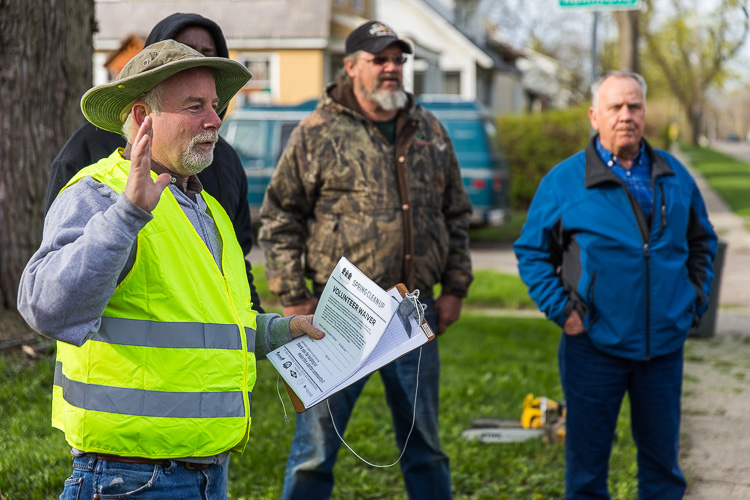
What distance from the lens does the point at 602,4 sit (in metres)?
6.22

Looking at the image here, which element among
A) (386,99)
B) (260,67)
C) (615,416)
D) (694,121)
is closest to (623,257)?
(615,416)

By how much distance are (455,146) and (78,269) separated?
13695 millimetres

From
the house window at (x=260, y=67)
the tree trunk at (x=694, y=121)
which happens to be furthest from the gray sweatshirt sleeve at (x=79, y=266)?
the tree trunk at (x=694, y=121)

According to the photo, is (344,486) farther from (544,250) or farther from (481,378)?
(481,378)

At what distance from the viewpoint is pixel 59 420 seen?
7.41ft

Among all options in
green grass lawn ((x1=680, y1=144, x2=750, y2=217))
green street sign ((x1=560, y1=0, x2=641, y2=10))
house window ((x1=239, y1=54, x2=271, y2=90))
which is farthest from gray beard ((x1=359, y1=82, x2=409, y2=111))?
house window ((x1=239, y1=54, x2=271, y2=90))

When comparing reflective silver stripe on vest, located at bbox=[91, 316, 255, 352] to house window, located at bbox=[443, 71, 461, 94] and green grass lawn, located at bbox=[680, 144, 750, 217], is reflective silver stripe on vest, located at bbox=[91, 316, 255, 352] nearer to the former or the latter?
green grass lawn, located at bbox=[680, 144, 750, 217]

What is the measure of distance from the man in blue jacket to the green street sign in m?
2.31

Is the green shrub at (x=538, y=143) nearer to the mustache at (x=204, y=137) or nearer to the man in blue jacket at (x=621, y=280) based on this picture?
the man in blue jacket at (x=621, y=280)

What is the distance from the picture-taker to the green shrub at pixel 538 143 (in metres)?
20.8

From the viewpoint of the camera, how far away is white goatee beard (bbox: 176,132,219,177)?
2.23 meters

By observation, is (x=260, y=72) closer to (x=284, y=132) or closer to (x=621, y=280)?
(x=284, y=132)

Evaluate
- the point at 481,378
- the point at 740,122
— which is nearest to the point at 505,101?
the point at 481,378

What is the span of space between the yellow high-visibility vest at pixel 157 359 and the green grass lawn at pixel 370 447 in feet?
6.92
